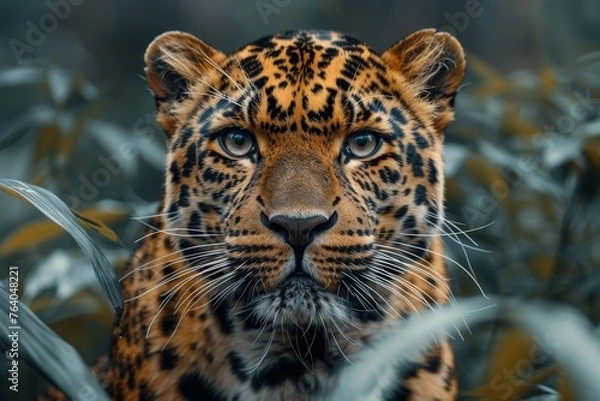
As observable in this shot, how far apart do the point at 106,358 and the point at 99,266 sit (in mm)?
1385

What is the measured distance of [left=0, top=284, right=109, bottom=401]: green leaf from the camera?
9.76 feet

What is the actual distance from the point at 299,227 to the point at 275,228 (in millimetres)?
106

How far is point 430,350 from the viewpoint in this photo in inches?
155

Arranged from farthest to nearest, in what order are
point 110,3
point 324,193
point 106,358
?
point 110,3 < point 106,358 < point 324,193

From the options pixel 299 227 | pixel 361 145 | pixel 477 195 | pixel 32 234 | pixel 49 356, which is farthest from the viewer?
pixel 477 195

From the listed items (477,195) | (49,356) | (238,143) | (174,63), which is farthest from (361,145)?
(477,195)

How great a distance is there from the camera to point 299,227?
136 inches

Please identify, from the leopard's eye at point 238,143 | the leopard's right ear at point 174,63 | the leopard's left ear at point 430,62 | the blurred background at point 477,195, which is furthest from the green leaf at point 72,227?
the leopard's left ear at point 430,62

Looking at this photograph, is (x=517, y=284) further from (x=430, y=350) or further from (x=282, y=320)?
(x=282, y=320)

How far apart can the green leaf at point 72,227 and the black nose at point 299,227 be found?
1.90 feet

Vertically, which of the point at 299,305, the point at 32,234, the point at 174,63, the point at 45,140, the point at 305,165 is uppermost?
the point at 174,63

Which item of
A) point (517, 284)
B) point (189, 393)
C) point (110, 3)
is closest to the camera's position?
point (189, 393)

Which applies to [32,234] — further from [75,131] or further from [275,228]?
[275,228]

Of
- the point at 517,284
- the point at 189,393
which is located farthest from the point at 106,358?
the point at 517,284
